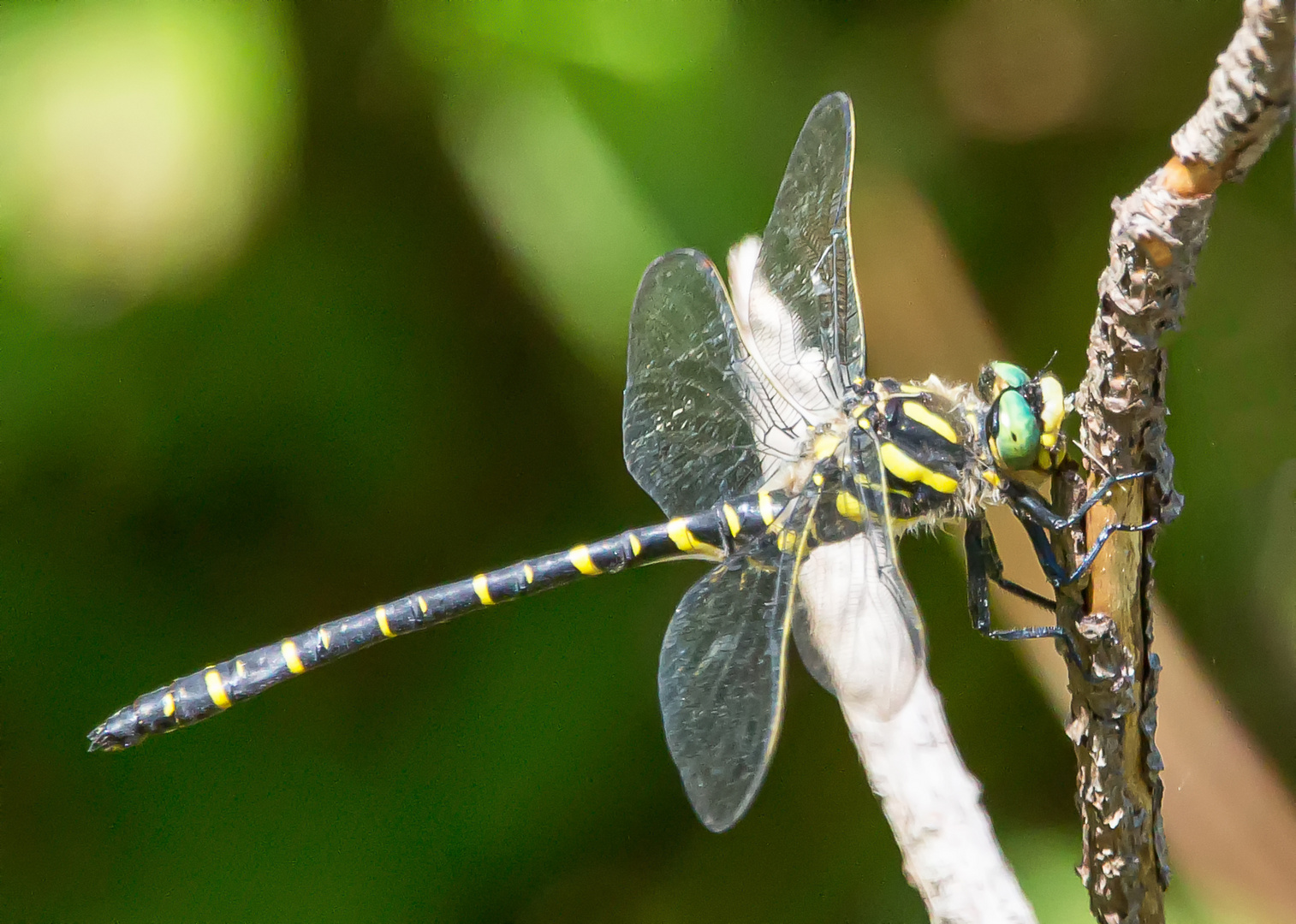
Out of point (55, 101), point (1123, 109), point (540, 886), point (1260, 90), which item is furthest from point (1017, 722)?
point (55, 101)

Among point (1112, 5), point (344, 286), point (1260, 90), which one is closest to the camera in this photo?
point (1260, 90)

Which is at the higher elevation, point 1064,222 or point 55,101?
point 55,101

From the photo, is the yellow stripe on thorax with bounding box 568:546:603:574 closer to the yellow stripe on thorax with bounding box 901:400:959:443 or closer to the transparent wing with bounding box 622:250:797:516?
the transparent wing with bounding box 622:250:797:516

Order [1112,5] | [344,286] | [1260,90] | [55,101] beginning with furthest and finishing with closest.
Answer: [1112,5] < [344,286] < [55,101] < [1260,90]

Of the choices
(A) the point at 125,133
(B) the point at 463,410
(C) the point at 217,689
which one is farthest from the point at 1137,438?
(A) the point at 125,133

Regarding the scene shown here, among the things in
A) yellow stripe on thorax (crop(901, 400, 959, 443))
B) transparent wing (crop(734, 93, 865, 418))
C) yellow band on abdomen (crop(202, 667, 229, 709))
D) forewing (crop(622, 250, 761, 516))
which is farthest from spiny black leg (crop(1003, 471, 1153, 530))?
yellow band on abdomen (crop(202, 667, 229, 709))

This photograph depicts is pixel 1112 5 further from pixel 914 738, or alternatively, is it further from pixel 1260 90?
pixel 914 738

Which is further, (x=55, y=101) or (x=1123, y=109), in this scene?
(x=1123, y=109)
